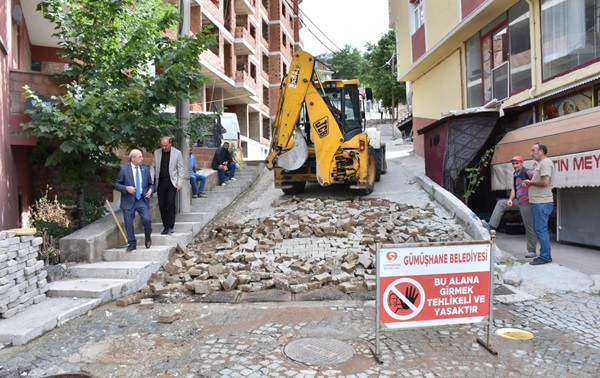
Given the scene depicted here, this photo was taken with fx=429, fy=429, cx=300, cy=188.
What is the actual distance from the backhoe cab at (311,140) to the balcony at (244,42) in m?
19.5

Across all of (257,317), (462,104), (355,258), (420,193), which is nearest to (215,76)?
(462,104)

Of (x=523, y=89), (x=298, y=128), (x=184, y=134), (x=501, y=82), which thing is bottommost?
A: (x=184, y=134)

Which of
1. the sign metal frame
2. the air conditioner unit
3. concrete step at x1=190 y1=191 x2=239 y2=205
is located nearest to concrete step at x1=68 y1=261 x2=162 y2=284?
concrete step at x1=190 y1=191 x2=239 y2=205

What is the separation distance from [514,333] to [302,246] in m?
4.13

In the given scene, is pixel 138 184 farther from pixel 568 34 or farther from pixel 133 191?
pixel 568 34

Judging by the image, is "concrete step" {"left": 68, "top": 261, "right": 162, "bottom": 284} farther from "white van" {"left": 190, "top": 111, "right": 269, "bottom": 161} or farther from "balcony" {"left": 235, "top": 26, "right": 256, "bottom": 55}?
"balcony" {"left": 235, "top": 26, "right": 256, "bottom": 55}

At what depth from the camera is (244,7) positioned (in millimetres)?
30328

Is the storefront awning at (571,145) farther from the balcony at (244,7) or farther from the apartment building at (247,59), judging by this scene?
the balcony at (244,7)

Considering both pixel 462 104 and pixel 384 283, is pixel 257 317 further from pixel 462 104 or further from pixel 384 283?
pixel 462 104

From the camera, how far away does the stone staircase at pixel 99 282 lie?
459 cm

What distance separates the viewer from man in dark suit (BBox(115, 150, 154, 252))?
6781 mm

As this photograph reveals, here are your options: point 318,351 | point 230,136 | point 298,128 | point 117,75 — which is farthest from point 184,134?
point 230,136

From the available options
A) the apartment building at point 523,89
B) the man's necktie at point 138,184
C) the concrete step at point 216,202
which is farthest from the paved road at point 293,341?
the concrete step at point 216,202

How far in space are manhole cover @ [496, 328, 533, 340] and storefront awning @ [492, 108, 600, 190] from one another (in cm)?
335
